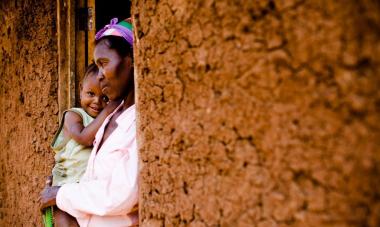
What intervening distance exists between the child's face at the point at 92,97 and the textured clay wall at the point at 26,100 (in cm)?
65

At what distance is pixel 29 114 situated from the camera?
3.81 m

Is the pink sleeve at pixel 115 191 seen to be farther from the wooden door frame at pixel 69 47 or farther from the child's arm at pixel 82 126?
the wooden door frame at pixel 69 47

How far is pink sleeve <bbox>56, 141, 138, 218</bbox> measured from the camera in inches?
84.8

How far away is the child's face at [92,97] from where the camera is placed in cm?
299

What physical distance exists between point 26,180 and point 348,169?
323 cm

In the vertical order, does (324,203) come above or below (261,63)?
A: below

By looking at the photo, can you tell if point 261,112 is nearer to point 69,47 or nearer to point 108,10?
point 69,47

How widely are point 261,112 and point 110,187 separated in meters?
1.03

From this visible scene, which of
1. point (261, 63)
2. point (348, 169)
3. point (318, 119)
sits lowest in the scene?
point (348, 169)

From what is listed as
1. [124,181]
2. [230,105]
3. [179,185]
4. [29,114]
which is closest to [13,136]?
[29,114]

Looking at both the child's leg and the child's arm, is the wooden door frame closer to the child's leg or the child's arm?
the child's arm

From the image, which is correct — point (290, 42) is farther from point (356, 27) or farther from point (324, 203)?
point (324, 203)

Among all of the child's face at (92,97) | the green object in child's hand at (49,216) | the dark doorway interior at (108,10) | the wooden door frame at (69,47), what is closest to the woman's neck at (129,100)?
the child's face at (92,97)

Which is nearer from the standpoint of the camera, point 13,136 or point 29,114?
point 29,114
